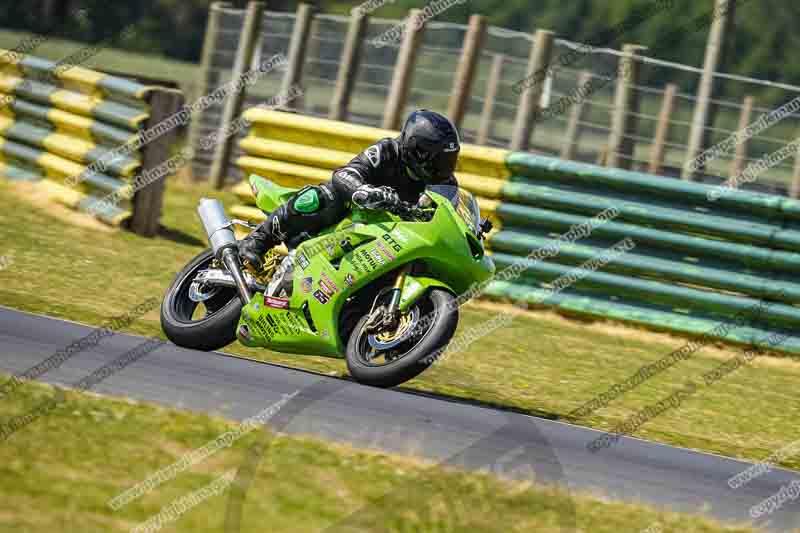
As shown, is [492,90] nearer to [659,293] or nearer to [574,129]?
[574,129]

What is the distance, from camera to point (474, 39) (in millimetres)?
13852

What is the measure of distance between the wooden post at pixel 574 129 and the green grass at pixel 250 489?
38.2 feet

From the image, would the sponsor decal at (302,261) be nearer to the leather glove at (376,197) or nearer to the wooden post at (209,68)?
the leather glove at (376,197)

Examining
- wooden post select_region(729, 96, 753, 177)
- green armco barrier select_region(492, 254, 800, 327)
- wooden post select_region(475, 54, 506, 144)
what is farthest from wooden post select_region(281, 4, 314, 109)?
green armco barrier select_region(492, 254, 800, 327)

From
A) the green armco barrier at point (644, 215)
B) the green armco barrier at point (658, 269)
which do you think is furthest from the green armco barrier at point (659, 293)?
the green armco barrier at point (644, 215)

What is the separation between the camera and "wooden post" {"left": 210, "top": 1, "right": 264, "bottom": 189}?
18.1 metres

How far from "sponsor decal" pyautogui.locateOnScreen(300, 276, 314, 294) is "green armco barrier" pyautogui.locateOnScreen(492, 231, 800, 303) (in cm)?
419

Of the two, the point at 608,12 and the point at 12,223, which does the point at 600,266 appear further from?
the point at 608,12

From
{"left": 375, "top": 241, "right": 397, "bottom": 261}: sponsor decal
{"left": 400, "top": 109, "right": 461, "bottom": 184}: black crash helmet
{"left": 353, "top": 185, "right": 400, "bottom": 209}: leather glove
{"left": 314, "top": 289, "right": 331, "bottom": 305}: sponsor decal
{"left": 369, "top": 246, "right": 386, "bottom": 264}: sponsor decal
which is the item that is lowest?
{"left": 314, "top": 289, "right": 331, "bottom": 305}: sponsor decal

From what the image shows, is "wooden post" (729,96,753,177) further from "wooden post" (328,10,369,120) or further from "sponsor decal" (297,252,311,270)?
"sponsor decal" (297,252,311,270)

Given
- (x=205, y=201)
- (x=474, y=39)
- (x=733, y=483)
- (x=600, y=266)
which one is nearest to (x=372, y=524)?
(x=733, y=483)

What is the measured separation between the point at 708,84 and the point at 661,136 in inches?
128

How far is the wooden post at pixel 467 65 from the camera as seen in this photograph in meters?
13.8

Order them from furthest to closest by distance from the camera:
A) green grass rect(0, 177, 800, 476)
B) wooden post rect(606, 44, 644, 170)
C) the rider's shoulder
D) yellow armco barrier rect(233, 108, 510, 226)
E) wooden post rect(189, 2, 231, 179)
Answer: wooden post rect(189, 2, 231, 179), wooden post rect(606, 44, 644, 170), yellow armco barrier rect(233, 108, 510, 226), green grass rect(0, 177, 800, 476), the rider's shoulder
